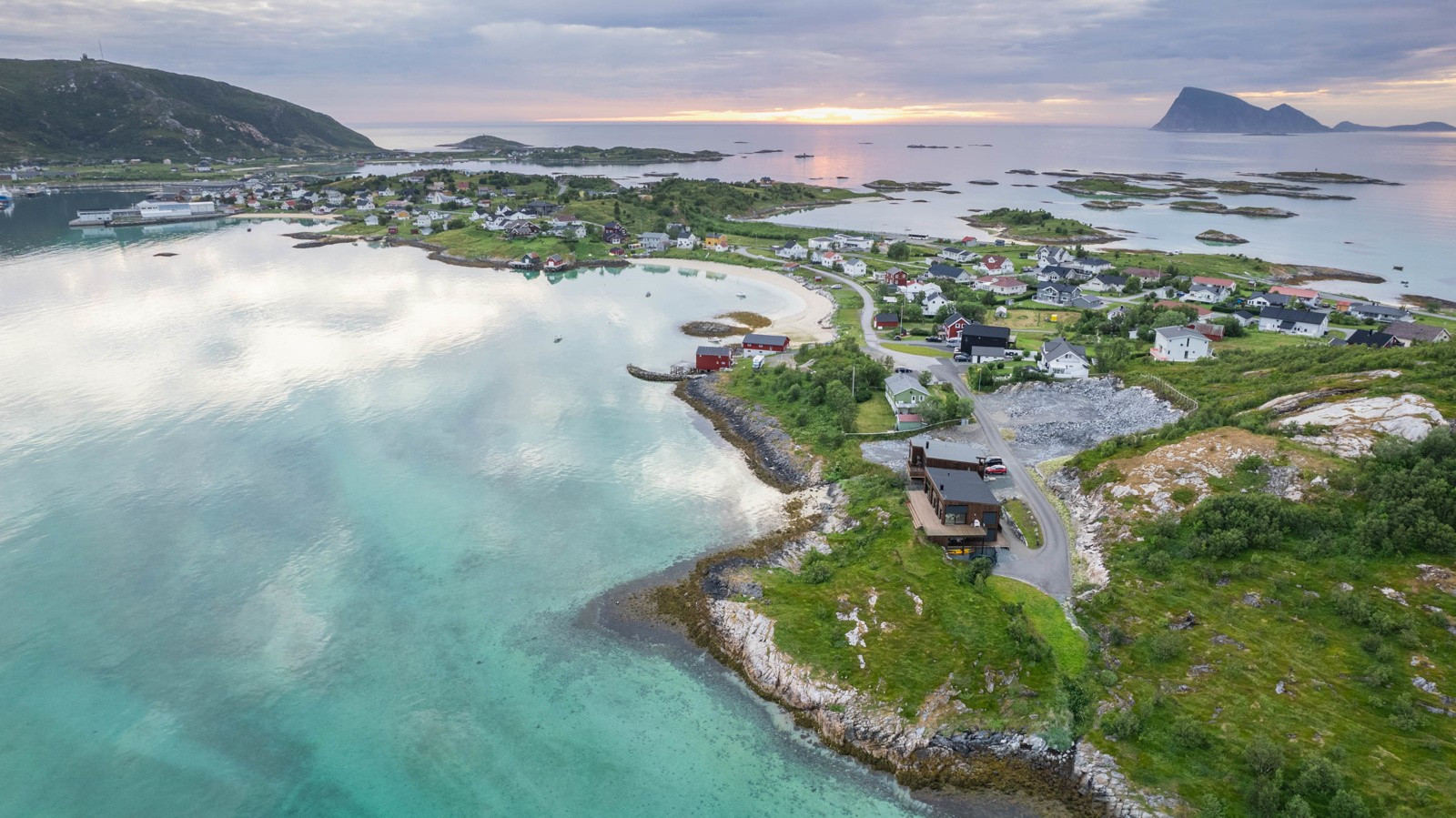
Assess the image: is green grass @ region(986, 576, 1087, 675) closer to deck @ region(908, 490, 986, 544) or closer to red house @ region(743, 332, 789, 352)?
deck @ region(908, 490, 986, 544)

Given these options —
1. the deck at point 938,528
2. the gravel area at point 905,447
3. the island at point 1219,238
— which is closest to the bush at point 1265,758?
the deck at point 938,528

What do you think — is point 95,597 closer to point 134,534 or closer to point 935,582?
point 134,534

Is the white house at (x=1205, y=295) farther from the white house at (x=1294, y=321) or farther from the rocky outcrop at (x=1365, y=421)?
the rocky outcrop at (x=1365, y=421)

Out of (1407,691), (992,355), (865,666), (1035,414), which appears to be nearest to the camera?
(1407,691)

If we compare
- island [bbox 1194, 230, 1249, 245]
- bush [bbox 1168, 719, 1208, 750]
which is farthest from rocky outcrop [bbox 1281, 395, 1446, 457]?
island [bbox 1194, 230, 1249, 245]

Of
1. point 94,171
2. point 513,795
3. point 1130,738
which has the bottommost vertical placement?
point 513,795

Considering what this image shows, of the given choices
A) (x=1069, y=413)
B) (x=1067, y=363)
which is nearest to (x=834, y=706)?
(x=1069, y=413)

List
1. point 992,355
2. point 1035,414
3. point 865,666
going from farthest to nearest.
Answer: point 992,355, point 1035,414, point 865,666

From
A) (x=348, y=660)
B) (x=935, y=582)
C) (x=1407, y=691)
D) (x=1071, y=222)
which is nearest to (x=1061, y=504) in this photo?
(x=935, y=582)
